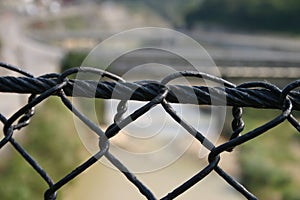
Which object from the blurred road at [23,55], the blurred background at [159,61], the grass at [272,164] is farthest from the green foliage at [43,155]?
the grass at [272,164]

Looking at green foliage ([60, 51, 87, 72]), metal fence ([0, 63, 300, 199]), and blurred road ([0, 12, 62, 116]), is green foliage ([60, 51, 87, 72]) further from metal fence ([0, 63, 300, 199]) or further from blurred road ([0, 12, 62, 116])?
metal fence ([0, 63, 300, 199])

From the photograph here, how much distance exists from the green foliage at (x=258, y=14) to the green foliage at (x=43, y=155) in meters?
6.66

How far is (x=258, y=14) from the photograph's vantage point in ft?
37.5

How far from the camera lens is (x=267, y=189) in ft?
16.0

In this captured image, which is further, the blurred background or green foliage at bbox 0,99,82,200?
the blurred background

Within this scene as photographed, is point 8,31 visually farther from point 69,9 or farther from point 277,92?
point 277,92

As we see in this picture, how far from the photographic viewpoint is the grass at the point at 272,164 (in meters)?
4.79

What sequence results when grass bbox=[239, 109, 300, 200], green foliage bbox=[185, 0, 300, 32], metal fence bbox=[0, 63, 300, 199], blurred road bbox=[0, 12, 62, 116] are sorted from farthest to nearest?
green foliage bbox=[185, 0, 300, 32], blurred road bbox=[0, 12, 62, 116], grass bbox=[239, 109, 300, 200], metal fence bbox=[0, 63, 300, 199]

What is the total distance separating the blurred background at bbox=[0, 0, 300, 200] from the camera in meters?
4.05

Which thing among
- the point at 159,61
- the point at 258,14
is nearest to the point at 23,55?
the point at 159,61

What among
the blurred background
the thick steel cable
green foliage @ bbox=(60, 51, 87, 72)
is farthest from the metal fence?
green foliage @ bbox=(60, 51, 87, 72)

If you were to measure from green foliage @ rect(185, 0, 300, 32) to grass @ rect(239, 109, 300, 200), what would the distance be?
5.00 meters

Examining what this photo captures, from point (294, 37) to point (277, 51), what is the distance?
5.18 ft

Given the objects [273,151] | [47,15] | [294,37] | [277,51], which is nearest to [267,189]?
[273,151]
